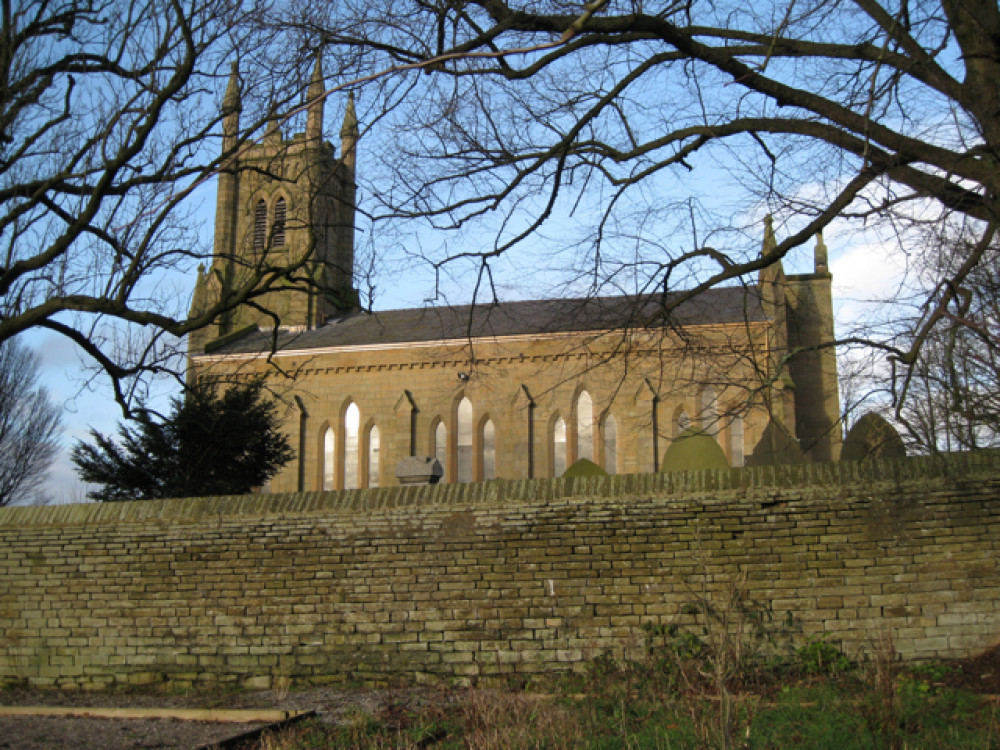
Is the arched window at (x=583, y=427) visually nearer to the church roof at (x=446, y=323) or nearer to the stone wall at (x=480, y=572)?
the church roof at (x=446, y=323)

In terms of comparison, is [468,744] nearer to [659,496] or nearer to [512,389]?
[659,496]

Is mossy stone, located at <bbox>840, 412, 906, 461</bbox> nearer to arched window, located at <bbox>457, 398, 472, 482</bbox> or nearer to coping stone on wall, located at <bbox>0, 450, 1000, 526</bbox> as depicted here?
coping stone on wall, located at <bbox>0, 450, 1000, 526</bbox>

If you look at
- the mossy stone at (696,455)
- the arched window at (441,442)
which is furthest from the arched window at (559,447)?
the mossy stone at (696,455)

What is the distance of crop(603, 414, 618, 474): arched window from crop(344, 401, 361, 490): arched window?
29.1 feet

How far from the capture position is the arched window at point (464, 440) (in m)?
32.1

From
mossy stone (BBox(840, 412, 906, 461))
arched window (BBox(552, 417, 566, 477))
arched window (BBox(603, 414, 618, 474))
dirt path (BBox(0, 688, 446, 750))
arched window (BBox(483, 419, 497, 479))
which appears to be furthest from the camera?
arched window (BBox(483, 419, 497, 479))

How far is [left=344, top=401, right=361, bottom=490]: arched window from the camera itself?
107 ft

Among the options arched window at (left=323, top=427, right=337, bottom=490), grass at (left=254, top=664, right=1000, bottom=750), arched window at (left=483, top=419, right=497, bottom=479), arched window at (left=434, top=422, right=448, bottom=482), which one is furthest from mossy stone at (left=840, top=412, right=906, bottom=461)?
arched window at (left=323, top=427, right=337, bottom=490)

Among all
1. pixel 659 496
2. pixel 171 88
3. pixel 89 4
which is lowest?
pixel 659 496

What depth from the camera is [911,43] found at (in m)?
8.59

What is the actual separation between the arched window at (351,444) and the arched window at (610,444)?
349 inches

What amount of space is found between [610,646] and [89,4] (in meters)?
11.6

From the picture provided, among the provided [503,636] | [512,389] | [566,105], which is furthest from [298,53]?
[512,389]

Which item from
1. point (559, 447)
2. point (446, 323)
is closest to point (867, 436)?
point (559, 447)
